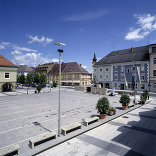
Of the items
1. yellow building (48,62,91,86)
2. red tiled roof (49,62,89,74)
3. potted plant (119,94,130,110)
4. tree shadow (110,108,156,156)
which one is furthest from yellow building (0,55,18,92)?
tree shadow (110,108,156,156)

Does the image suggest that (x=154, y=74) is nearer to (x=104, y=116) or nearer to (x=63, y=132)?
(x=104, y=116)

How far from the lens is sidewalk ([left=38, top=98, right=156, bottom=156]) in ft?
24.9

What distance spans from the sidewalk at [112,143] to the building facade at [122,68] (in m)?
32.2

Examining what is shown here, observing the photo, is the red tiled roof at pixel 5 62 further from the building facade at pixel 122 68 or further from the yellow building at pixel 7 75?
the building facade at pixel 122 68

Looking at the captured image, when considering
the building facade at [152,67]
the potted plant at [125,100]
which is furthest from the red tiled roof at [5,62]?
the building facade at [152,67]

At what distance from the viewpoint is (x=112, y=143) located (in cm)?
867

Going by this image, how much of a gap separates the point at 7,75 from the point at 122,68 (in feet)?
132

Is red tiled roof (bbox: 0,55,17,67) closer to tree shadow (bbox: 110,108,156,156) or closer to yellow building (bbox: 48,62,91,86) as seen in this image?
yellow building (bbox: 48,62,91,86)

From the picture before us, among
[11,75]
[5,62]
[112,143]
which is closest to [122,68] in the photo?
[11,75]

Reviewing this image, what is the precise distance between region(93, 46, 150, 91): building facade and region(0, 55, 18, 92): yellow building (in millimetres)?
32945

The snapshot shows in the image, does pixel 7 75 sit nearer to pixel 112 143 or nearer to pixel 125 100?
pixel 125 100

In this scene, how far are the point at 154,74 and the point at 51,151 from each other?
41485 mm

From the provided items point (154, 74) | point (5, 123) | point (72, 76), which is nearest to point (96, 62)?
point (72, 76)

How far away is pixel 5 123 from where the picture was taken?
12.5 m
